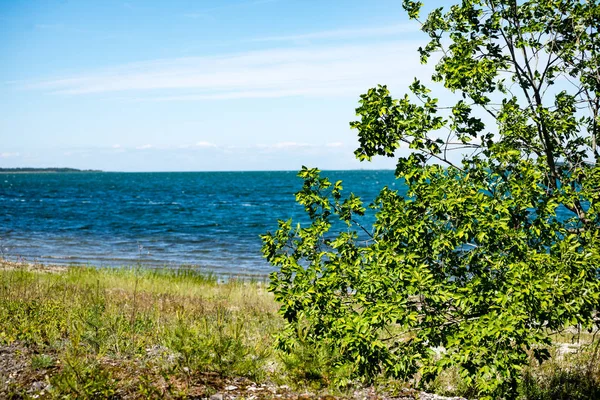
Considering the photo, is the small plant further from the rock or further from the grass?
the rock

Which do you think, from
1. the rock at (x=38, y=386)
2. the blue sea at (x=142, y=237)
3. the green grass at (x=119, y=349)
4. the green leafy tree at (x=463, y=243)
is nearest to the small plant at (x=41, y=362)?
the green grass at (x=119, y=349)

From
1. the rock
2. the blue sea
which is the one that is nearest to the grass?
the rock

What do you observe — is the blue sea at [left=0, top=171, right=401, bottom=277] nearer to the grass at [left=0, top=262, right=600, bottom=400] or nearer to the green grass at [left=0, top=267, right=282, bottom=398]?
the green grass at [left=0, top=267, right=282, bottom=398]

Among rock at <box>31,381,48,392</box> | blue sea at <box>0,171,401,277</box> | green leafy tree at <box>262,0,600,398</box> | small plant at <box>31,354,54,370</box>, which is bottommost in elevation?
blue sea at <box>0,171,401,277</box>

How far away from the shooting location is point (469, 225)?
6.04 meters

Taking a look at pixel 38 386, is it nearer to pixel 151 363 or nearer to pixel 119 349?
pixel 119 349

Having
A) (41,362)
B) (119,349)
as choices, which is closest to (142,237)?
(119,349)

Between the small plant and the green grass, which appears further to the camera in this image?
the small plant

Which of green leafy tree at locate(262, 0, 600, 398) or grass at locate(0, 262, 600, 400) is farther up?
green leafy tree at locate(262, 0, 600, 398)

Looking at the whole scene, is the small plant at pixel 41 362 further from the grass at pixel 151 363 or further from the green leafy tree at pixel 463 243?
the green leafy tree at pixel 463 243

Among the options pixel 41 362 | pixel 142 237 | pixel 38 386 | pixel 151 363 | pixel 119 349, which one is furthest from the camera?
pixel 142 237

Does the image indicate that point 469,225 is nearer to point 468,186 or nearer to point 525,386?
point 468,186

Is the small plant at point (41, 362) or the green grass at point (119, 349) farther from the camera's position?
the small plant at point (41, 362)

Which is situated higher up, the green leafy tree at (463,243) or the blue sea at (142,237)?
the green leafy tree at (463,243)
